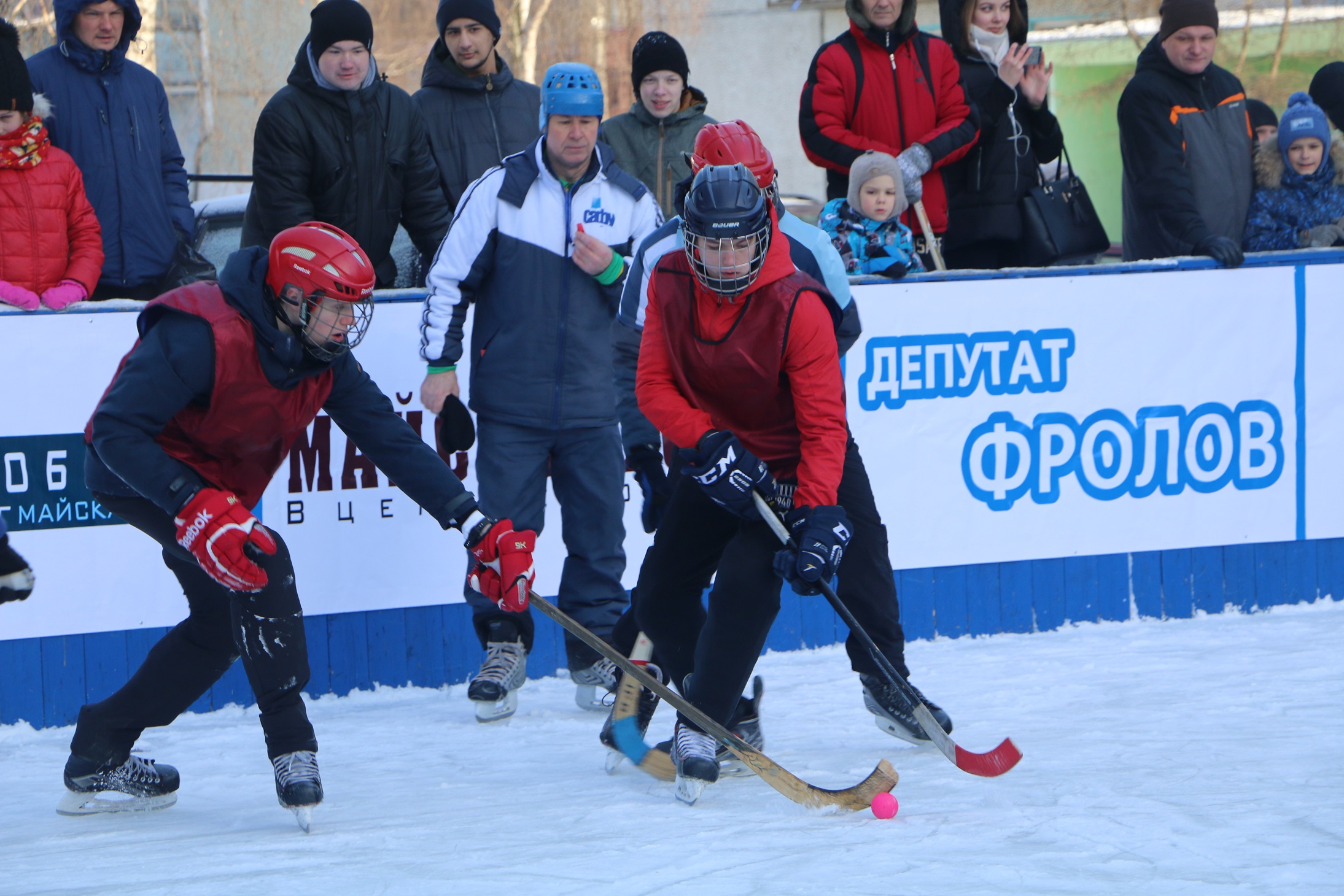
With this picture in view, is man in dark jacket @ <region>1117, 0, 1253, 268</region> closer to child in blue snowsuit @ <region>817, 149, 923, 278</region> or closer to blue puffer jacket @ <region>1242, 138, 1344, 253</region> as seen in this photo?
blue puffer jacket @ <region>1242, 138, 1344, 253</region>

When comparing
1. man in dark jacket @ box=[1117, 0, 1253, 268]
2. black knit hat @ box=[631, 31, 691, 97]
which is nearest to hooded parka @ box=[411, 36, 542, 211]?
black knit hat @ box=[631, 31, 691, 97]

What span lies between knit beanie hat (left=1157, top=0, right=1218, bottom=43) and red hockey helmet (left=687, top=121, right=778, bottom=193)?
3.00m

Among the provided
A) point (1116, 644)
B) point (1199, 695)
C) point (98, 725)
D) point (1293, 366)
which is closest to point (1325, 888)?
point (1199, 695)

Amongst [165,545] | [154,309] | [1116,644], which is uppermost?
[154,309]

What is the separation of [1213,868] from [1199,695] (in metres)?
1.78

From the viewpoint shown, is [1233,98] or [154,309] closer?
[154,309]

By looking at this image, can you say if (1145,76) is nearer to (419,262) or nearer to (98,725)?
(419,262)

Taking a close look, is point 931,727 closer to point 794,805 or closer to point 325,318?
point 794,805

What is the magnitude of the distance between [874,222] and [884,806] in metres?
2.70

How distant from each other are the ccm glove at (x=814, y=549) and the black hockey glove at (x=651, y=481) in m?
0.72

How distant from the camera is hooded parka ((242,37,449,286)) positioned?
5.24 meters

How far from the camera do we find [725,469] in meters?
3.66

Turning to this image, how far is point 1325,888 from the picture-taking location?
312cm

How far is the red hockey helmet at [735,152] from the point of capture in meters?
3.94
